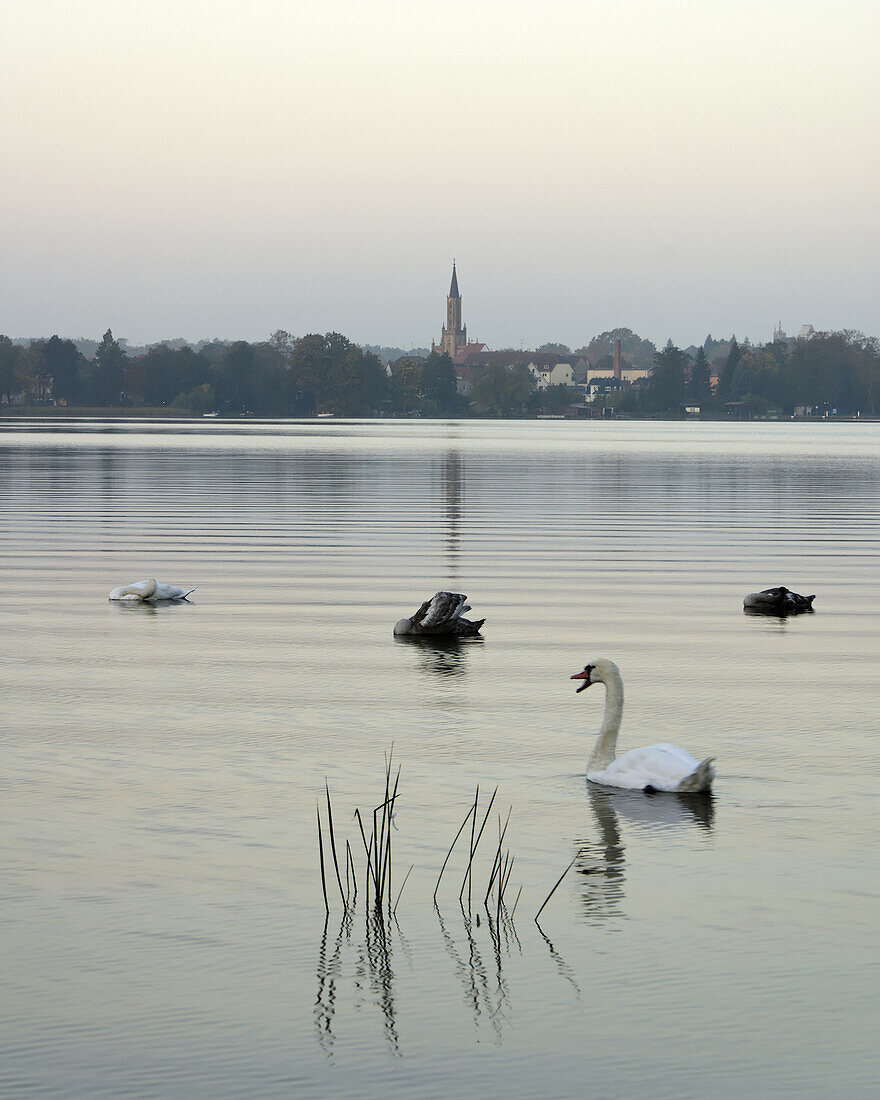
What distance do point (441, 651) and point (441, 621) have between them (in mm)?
728

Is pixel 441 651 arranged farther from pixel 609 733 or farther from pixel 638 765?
pixel 638 765

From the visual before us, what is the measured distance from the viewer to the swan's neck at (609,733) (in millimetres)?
13159

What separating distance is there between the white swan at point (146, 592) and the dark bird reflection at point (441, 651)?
5067 millimetres

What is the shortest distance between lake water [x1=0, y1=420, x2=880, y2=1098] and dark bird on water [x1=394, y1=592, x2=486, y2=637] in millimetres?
550

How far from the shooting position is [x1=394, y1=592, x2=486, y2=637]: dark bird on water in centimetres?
2123

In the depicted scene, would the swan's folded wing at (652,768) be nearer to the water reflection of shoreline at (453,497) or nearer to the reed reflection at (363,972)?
the reed reflection at (363,972)

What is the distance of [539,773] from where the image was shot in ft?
43.8

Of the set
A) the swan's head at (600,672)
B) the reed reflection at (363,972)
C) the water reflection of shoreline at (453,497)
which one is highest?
the swan's head at (600,672)

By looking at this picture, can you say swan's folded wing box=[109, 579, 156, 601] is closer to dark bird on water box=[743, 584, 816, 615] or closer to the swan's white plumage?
dark bird on water box=[743, 584, 816, 615]

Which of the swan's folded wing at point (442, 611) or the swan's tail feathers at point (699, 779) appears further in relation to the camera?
the swan's folded wing at point (442, 611)

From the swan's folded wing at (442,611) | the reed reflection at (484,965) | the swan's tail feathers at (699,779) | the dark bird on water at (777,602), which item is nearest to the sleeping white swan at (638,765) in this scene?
the swan's tail feathers at (699,779)

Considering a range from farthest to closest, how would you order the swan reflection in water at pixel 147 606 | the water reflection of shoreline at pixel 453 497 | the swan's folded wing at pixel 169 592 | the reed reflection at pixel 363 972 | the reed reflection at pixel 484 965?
the water reflection of shoreline at pixel 453 497, the swan's folded wing at pixel 169 592, the swan reflection in water at pixel 147 606, the reed reflection at pixel 484 965, the reed reflection at pixel 363 972

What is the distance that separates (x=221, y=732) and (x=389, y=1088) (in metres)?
7.79

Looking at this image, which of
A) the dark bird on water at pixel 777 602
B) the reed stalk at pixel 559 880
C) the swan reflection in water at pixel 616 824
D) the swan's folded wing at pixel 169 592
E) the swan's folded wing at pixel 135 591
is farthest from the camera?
the swan's folded wing at pixel 169 592
